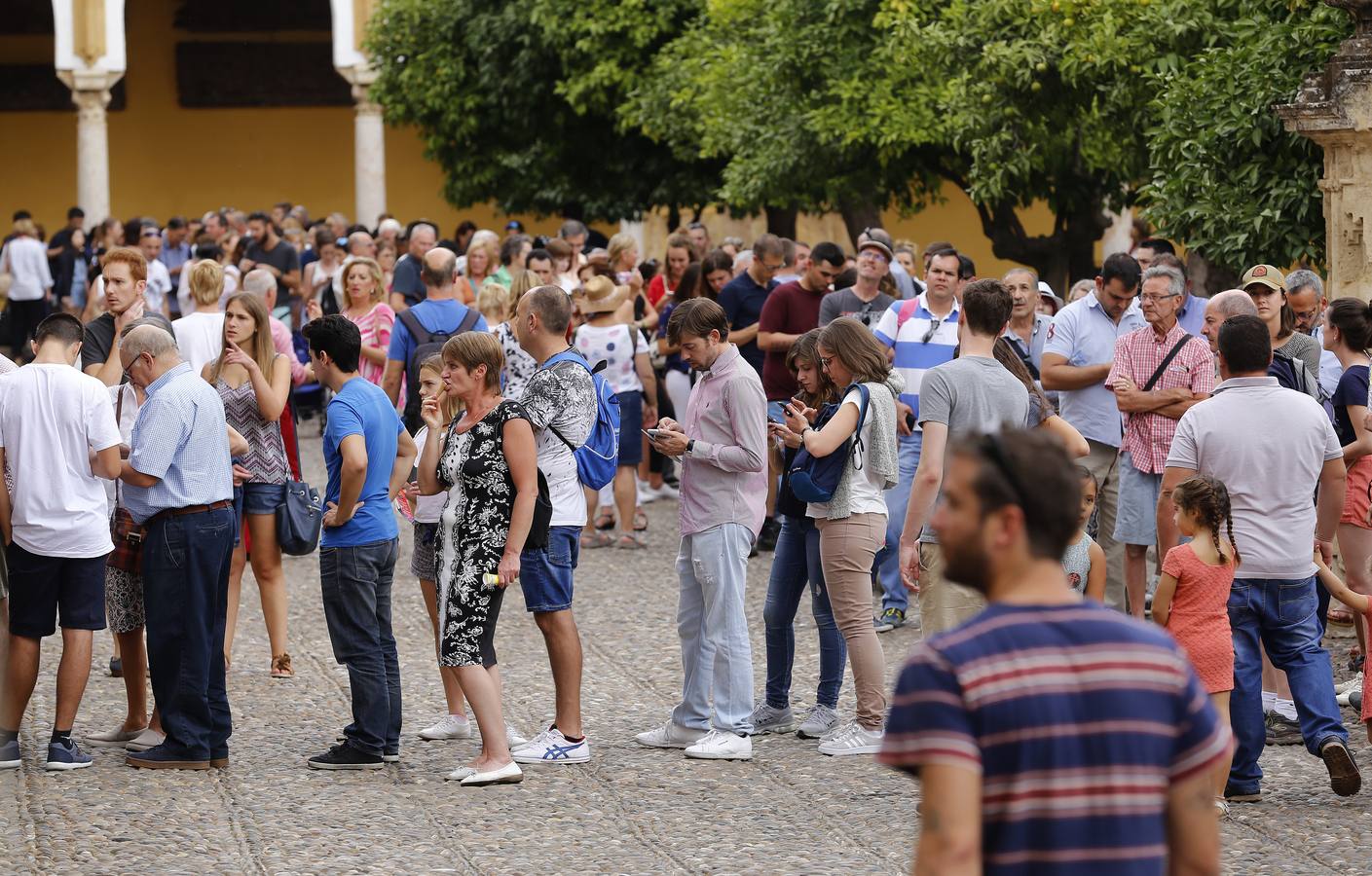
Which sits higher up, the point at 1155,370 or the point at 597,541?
the point at 1155,370

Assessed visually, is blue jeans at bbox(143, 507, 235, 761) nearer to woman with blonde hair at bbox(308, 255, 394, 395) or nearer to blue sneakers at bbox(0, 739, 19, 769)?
blue sneakers at bbox(0, 739, 19, 769)

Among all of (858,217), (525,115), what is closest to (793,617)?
(858,217)

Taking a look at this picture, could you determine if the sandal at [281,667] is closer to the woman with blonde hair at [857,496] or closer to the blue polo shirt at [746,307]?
the woman with blonde hair at [857,496]

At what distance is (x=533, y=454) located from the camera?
6363 mm

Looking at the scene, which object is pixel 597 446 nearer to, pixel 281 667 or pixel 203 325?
pixel 281 667

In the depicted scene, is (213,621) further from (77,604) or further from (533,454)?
(533,454)

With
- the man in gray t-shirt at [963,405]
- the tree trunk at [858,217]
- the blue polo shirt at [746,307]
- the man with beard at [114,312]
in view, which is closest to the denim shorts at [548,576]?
the man in gray t-shirt at [963,405]

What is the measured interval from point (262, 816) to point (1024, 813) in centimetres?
388

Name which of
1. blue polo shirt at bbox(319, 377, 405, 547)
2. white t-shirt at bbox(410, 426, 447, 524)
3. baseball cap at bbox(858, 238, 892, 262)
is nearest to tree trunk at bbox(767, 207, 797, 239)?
baseball cap at bbox(858, 238, 892, 262)

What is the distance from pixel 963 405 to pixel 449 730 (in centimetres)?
238

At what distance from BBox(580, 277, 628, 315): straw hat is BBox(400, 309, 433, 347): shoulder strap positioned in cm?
163

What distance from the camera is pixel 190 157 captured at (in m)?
36.0

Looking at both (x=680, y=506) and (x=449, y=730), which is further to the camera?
(x=449, y=730)

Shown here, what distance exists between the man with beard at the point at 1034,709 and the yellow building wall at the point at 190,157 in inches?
1292
